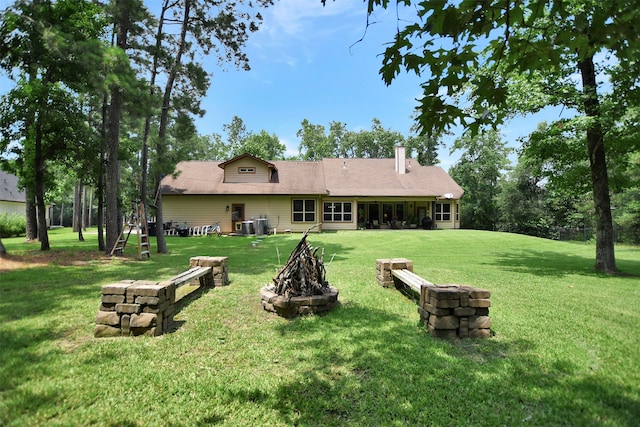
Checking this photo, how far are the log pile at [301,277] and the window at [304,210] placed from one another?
18.2 meters

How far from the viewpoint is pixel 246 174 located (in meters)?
24.2

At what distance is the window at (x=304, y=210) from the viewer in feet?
77.8

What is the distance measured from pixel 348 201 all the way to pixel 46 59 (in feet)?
59.3

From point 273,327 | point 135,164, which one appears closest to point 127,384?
point 273,327

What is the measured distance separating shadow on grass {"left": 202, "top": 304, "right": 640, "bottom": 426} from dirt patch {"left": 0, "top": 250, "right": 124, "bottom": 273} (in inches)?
354

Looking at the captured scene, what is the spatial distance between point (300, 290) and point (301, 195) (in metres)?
18.3

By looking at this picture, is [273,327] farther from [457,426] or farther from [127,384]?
[457,426]

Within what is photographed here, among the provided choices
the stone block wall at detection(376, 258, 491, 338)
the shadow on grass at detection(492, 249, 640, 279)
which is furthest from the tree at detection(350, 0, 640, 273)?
the shadow on grass at detection(492, 249, 640, 279)

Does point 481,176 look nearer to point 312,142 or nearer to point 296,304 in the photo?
point 312,142

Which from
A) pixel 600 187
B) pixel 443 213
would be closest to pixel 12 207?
pixel 443 213

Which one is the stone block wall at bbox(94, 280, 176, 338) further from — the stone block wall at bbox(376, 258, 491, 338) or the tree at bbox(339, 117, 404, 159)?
the tree at bbox(339, 117, 404, 159)

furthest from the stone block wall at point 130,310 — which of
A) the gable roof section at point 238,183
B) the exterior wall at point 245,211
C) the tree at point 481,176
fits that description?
the tree at point 481,176

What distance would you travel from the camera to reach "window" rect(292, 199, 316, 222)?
2370cm

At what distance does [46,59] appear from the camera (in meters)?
11.5
